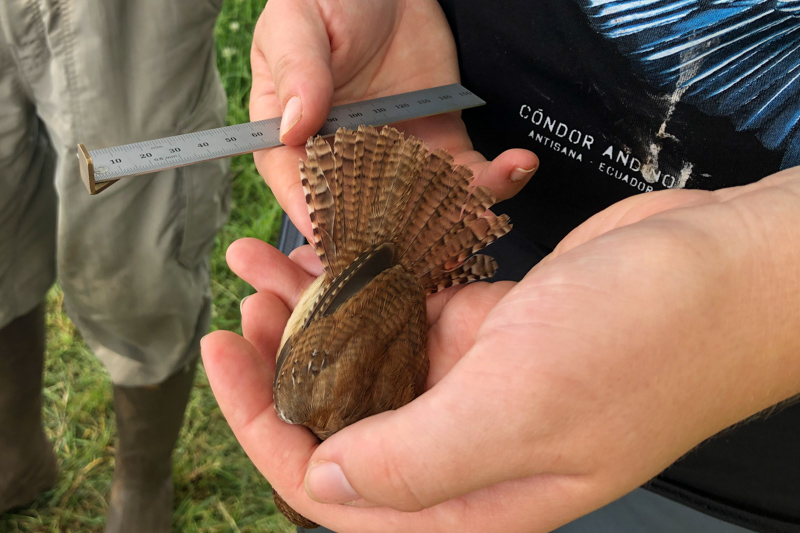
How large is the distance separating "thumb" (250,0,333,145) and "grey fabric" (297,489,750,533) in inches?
76.2

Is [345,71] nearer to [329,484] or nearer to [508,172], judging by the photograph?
[508,172]

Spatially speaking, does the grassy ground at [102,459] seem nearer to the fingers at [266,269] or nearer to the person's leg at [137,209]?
the person's leg at [137,209]

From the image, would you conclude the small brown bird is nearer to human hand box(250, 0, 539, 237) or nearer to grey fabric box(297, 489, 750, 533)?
human hand box(250, 0, 539, 237)

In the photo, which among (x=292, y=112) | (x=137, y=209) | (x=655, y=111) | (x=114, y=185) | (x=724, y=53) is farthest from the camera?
(x=137, y=209)

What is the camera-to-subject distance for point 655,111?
234cm

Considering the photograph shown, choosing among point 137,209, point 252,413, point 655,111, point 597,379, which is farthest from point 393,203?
point 137,209

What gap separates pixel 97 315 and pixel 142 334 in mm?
229

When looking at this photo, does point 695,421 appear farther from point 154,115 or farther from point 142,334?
point 142,334

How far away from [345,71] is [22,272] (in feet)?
6.08

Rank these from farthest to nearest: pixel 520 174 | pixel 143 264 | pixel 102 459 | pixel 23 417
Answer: pixel 102 459, pixel 23 417, pixel 143 264, pixel 520 174

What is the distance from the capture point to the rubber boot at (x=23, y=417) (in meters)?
3.53

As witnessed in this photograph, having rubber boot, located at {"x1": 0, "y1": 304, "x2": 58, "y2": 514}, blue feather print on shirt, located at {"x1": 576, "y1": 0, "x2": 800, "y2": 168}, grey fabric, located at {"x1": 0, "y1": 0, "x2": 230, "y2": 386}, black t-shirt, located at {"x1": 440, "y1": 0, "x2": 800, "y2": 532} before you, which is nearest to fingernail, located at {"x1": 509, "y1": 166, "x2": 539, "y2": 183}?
black t-shirt, located at {"x1": 440, "y1": 0, "x2": 800, "y2": 532}

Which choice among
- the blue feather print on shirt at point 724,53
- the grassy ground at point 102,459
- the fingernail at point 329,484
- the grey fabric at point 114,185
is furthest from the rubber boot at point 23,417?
the blue feather print on shirt at point 724,53

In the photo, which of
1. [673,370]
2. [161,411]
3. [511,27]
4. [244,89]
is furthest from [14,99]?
[244,89]
